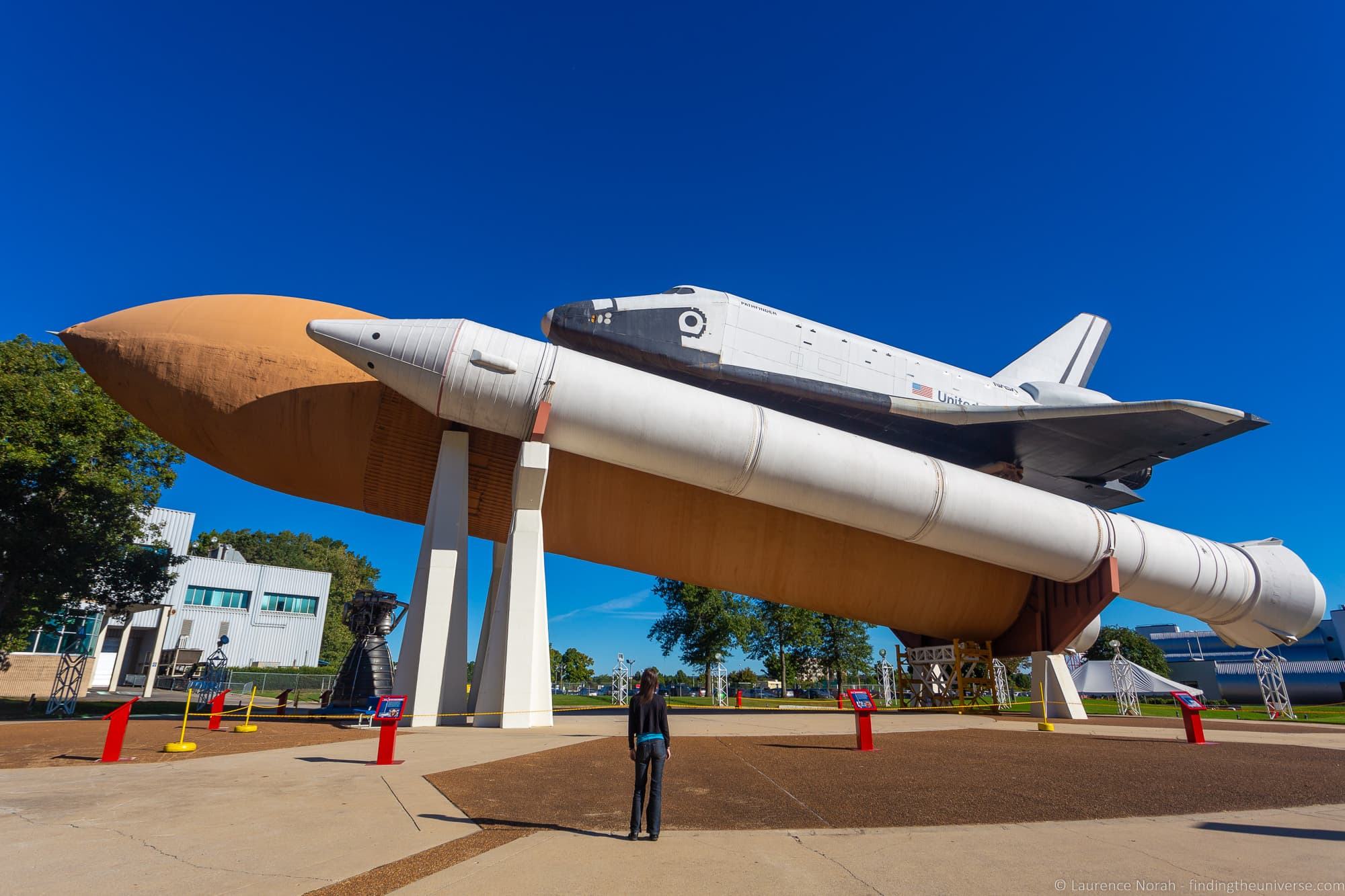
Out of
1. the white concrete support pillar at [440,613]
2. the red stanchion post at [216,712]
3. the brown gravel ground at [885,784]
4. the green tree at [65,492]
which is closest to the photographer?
the brown gravel ground at [885,784]

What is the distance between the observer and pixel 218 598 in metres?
39.1

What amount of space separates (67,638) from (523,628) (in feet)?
96.5

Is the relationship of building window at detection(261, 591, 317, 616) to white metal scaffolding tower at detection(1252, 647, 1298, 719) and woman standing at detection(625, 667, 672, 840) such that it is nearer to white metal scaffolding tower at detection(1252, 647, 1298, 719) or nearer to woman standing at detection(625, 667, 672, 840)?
woman standing at detection(625, 667, 672, 840)

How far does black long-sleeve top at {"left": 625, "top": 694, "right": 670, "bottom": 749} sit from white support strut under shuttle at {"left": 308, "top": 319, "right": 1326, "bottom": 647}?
6286mm

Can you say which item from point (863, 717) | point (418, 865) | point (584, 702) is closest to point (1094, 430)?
point (863, 717)

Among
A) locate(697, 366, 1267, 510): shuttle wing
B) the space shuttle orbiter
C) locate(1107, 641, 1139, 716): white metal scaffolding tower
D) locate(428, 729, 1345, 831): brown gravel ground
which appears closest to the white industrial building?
the space shuttle orbiter

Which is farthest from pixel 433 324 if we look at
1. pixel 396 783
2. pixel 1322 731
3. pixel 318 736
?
pixel 1322 731

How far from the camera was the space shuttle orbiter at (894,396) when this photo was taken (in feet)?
41.0

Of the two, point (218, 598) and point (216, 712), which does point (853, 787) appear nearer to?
point (216, 712)

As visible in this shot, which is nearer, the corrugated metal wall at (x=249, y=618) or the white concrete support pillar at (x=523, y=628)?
the white concrete support pillar at (x=523, y=628)

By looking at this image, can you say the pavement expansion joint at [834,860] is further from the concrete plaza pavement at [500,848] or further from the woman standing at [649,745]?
the woman standing at [649,745]

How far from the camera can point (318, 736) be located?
895 centimetres

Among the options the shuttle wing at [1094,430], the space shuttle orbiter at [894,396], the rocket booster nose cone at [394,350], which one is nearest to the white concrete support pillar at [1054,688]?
the space shuttle orbiter at [894,396]

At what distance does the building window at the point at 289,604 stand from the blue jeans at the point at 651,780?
4480 centimetres
